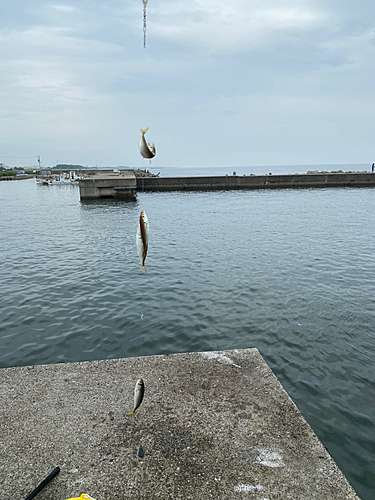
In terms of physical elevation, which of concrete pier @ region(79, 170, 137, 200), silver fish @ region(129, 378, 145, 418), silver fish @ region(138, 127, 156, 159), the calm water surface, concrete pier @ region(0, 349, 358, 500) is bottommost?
the calm water surface

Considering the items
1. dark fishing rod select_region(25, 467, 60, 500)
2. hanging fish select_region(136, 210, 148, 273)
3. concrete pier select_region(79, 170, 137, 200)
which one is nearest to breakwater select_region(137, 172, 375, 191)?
concrete pier select_region(79, 170, 137, 200)

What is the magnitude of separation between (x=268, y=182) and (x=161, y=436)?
5742cm

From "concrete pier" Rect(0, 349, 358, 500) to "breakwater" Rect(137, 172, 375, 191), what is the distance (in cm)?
5139

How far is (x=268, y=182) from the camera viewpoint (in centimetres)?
5747

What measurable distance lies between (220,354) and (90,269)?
852 cm

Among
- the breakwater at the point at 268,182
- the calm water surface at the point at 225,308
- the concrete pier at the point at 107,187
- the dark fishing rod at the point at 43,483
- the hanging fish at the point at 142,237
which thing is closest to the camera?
the dark fishing rod at the point at 43,483

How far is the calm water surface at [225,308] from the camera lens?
5766mm

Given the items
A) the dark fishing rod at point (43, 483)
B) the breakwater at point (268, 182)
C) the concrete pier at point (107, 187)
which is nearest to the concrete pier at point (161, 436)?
the dark fishing rod at point (43, 483)

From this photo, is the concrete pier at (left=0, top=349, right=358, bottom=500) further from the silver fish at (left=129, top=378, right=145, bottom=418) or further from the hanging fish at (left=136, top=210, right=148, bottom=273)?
the hanging fish at (left=136, top=210, right=148, bottom=273)

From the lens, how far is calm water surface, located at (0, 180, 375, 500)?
5.77 m

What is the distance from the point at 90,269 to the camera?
499 inches

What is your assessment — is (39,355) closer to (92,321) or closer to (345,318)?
(92,321)

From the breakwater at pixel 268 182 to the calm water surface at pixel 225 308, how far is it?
127 feet

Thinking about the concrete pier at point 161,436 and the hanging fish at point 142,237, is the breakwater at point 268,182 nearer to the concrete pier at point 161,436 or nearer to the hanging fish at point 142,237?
the concrete pier at point 161,436
